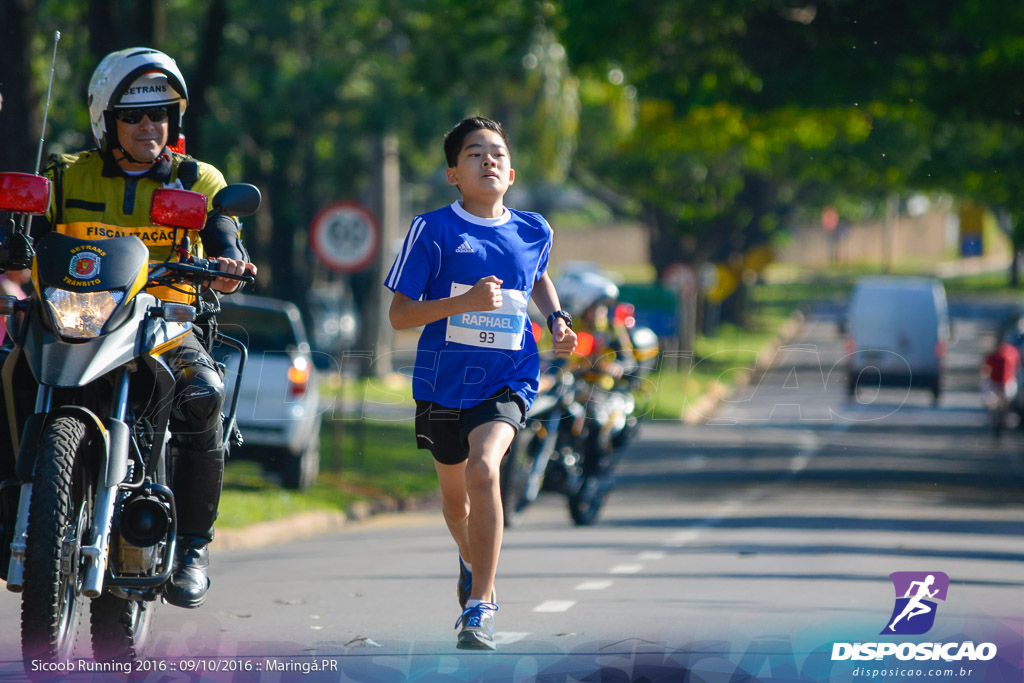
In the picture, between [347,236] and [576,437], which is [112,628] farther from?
[347,236]

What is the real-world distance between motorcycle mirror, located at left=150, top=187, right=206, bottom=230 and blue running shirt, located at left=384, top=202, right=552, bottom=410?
713 millimetres

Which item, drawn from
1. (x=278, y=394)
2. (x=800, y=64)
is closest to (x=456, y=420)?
(x=278, y=394)

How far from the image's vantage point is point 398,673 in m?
5.46

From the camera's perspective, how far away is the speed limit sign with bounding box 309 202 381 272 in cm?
1627

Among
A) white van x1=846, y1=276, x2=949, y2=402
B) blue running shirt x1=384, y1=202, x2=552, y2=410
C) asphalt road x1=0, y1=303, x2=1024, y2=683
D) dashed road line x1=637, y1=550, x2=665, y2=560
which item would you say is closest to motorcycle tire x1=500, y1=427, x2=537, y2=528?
asphalt road x1=0, y1=303, x2=1024, y2=683

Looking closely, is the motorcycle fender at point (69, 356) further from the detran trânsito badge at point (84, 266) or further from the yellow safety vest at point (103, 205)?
the yellow safety vest at point (103, 205)

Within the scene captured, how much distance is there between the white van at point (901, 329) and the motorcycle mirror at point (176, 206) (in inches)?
1064

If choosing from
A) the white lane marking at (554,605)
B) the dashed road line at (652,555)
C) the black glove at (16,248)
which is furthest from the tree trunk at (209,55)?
the black glove at (16,248)

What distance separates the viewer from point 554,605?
7547 mm

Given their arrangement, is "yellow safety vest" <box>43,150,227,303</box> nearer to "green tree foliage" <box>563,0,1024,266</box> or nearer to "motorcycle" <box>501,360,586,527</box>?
"motorcycle" <box>501,360,586,527</box>

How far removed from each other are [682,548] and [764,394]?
89.6 feet

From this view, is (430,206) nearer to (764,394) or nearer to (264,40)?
(764,394)

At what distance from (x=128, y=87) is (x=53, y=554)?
175 centimetres

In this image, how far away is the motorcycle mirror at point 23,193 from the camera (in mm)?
5152
